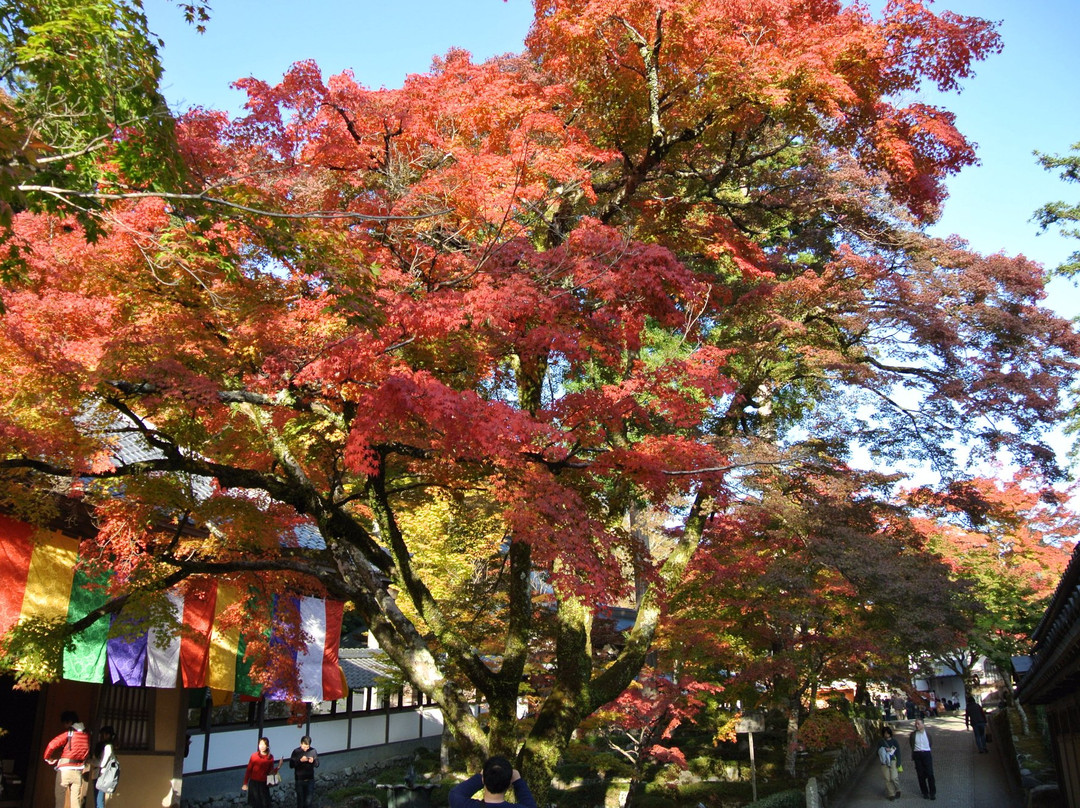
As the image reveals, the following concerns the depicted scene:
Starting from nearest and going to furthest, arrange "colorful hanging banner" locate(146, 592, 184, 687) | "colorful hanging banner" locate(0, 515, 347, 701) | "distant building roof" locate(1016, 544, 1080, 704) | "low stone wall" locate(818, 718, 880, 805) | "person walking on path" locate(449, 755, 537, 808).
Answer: "person walking on path" locate(449, 755, 537, 808) < "distant building roof" locate(1016, 544, 1080, 704) < "colorful hanging banner" locate(0, 515, 347, 701) < "colorful hanging banner" locate(146, 592, 184, 687) < "low stone wall" locate(818, 718, 880, 805)

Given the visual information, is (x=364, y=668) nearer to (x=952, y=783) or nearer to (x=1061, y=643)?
(x=952, y=783)

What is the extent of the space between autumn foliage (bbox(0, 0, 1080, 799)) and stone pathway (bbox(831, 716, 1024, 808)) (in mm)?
3081

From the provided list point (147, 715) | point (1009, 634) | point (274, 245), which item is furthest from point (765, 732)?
point (274, 245)

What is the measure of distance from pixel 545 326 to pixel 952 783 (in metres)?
15.4

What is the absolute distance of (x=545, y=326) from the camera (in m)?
8.33

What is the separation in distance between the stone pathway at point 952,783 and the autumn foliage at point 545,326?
3.08m

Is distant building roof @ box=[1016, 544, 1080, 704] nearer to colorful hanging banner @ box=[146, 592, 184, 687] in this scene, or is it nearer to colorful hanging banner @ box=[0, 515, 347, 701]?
colorful hanging banner @ box=[0, 515, 347, 701]

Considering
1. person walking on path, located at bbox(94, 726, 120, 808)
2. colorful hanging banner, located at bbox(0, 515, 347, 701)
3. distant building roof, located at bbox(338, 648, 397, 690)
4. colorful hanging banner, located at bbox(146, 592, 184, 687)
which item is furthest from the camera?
distant building roof, located at bbox(338, 648, 397, 690)

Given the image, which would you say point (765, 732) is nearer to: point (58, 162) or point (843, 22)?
point (843, 22)

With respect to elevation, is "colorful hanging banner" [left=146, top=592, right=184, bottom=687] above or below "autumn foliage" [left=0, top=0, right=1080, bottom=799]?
below

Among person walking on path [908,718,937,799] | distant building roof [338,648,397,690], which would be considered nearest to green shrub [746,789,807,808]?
person walking on path [908,718,937,799]

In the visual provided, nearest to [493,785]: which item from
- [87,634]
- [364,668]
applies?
[87,634]

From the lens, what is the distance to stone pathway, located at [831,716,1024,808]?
1504 centimetres

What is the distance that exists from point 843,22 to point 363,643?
997 inches
